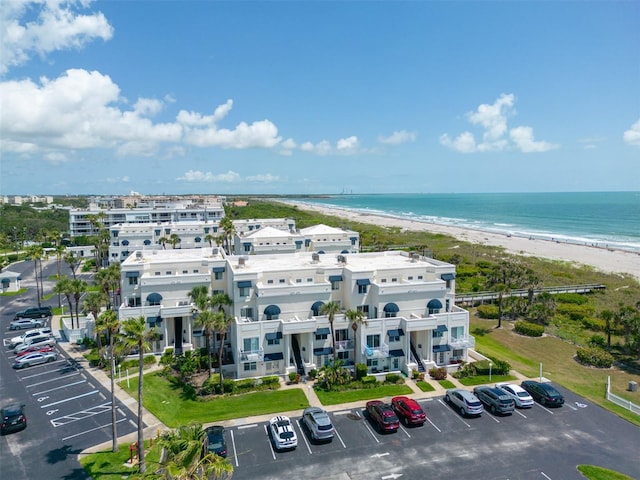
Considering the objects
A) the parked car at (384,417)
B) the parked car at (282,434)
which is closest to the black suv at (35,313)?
the parked car at (282,434)

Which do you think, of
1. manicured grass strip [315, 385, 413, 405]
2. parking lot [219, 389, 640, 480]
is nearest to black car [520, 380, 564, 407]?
parking lot [219, 389, 640, 480]

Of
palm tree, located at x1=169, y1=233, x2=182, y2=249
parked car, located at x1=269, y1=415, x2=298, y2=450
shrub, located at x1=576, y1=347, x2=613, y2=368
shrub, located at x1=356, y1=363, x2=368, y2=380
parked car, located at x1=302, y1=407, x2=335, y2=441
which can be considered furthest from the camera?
palm tree, located at x1=169, y1=233, x2=182, y2=249

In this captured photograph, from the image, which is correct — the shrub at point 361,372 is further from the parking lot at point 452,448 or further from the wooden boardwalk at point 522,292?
the wooden boardwalk at point 522,292

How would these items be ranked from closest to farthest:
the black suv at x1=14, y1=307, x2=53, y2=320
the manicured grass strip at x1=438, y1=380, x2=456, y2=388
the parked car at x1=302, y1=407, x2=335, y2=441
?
the parked car at x1=302, y1=407, x2=335, y2=441 < the manicured grass strip at x1=438, y1=380, x2=456, y2=388 < the black suv at x1=14, y1=307, x2=53, y2=320

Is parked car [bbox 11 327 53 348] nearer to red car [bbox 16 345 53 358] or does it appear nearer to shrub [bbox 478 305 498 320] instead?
red car [bbox 16 345 53 358]

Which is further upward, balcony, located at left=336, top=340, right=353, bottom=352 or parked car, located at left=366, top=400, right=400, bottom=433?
balcony, located at left=336, top=340, right=353, bottom=352

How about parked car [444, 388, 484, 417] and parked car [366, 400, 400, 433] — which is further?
parked car [444, 388, 484, 417]

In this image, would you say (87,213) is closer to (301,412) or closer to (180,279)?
(180,279)
